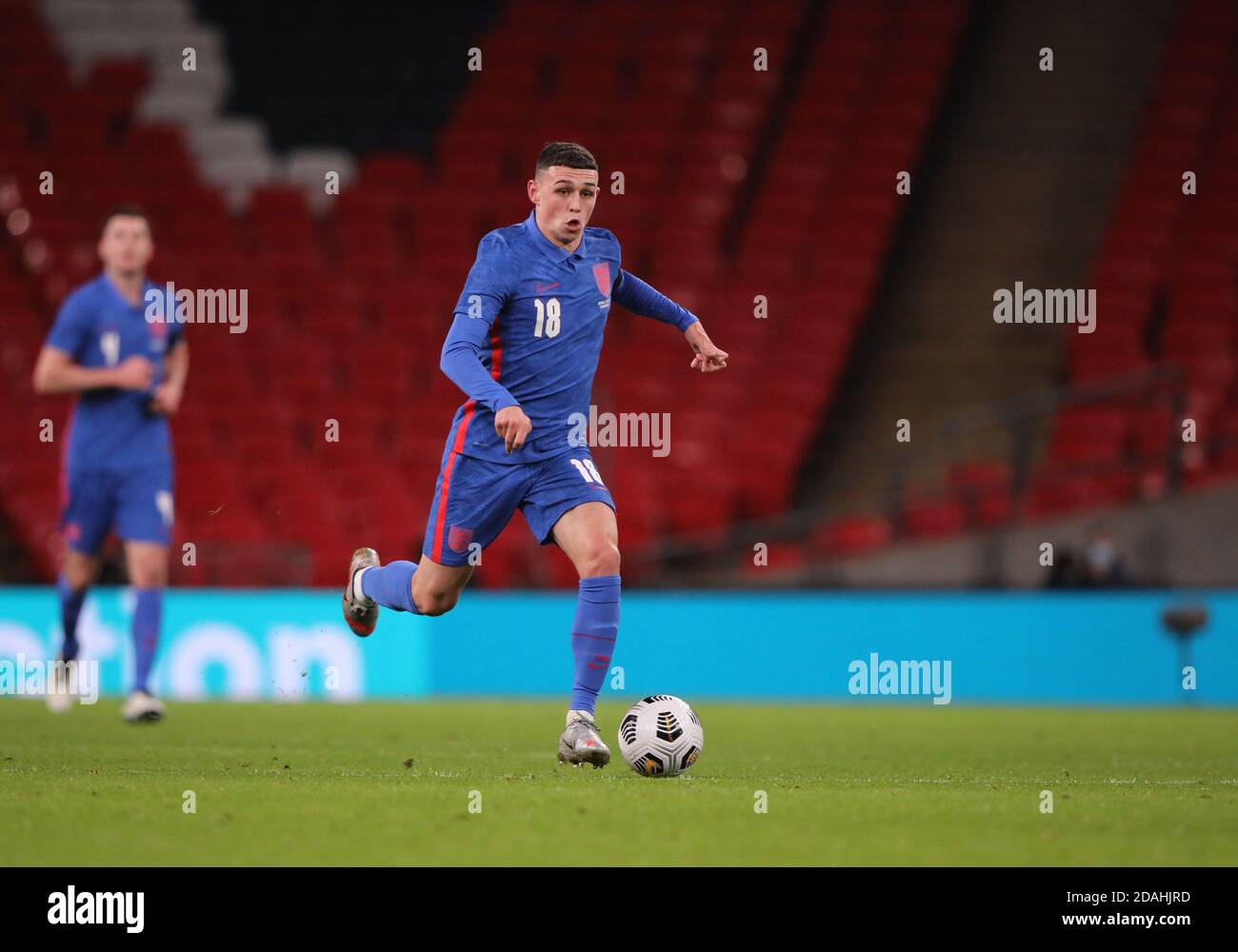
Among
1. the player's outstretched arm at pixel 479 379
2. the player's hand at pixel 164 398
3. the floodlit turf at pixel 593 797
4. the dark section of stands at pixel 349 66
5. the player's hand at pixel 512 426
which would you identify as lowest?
the floodlit turf at pixel 593 797

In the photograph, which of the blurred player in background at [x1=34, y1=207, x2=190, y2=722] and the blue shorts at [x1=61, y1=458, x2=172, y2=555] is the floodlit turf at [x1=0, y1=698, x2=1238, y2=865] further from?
the blue shorts at [x1=61, y1=458, x2=172, y2=555]

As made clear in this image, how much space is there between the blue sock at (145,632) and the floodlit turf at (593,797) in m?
0.26

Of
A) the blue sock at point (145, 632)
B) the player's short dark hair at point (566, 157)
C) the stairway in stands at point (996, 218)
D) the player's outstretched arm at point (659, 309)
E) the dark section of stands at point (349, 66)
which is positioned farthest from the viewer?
the dark section of stands at point (349, 66)

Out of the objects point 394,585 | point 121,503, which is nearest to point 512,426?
point 394,585

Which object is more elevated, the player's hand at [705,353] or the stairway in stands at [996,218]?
the stairway in stands at [996,218]

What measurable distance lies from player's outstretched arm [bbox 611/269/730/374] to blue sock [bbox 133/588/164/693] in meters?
2.90

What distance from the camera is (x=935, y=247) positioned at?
17.5 metres

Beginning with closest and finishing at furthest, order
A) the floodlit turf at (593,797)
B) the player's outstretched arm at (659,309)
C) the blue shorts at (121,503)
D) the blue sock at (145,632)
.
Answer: the floodlit turf at (593,797), the player's outstretched arm at (659,309), the blue sock at (145,632), the blue shorts at (121,503)

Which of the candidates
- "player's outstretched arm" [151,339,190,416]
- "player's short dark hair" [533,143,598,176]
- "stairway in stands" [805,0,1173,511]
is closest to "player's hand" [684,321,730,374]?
"player's short dark hair" [533,143,598,176]

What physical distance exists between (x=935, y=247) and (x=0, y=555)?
29.3 ft

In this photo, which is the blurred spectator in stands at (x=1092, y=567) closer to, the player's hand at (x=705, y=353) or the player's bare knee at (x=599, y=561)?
the player's hand at (x=705, y=353)

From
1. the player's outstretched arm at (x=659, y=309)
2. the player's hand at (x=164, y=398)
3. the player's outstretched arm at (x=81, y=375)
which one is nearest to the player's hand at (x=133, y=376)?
the player's outstretched arm at (x=81, y=375)

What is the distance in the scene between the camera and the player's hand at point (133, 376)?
8625 millimetres
